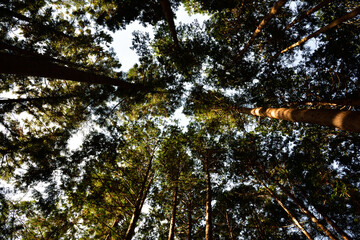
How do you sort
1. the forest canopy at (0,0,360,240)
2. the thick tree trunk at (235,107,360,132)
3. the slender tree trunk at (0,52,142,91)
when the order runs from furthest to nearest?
the forest canopy at (0,0,360,240) < the slender tree trunk at (0,52,142,91) < the thick tree trunk at (235,107,360,132)

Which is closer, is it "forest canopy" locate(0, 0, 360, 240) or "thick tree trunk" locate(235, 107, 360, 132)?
"thick tree trunk" locate(235, 107, 360, 132)

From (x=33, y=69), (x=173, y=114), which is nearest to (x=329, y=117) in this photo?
(x=33, y=69)

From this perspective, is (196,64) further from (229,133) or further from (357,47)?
(357,47)

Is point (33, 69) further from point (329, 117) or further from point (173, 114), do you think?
point (173, 114)

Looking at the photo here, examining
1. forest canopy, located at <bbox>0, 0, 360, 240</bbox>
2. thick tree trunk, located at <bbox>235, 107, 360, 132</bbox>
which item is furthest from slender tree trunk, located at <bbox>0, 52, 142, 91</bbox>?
thick tree trunk, located at <bbox>235, 107, 360, 132</bbox>

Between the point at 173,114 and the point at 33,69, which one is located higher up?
the point at 173,114

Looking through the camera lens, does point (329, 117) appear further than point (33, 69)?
No

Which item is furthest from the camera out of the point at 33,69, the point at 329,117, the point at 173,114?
the point at 173,114

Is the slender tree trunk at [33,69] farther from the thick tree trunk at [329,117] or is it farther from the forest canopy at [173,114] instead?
the thick tree trunk at [329,117]

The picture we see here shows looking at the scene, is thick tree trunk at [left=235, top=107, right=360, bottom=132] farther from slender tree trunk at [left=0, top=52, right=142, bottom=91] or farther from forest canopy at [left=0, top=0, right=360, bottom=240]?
slender tree trunk at [left=0, top=52, right=142, bottom=91]

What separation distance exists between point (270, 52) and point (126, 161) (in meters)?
10.2

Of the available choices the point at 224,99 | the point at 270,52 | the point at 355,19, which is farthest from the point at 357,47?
the point at 224,99

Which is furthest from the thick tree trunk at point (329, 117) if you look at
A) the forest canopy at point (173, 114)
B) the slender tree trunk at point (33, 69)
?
the slender tree trunk at point (33, 69)

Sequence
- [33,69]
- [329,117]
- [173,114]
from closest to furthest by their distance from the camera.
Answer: [329,117], [33,69], [173,114]
